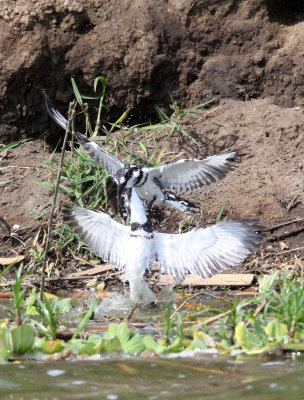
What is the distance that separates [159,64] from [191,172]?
1.87m

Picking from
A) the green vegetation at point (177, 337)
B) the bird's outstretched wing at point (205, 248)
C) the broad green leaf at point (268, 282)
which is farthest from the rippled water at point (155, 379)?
the bird's outstretched wing at point (205, 248)

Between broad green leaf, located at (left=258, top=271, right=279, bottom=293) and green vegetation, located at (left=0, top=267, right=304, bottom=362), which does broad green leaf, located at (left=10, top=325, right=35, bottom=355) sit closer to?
green vegetation, located at (left=0, top=267, right=304, bottom=362)

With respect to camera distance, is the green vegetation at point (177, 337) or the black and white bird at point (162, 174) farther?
the black and white bird at point (162, 174)

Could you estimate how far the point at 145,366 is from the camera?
358cm

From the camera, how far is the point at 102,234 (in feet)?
19.0

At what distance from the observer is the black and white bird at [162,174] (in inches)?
223

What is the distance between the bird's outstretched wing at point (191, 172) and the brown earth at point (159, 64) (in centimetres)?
97

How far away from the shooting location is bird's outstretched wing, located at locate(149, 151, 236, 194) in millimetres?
5602

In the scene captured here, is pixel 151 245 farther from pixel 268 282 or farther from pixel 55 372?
pixel 55 372

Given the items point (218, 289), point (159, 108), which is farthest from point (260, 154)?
point (218, 289)

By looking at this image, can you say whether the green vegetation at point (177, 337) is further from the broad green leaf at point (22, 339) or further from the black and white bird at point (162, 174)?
the black and white bird at point (162, 174)

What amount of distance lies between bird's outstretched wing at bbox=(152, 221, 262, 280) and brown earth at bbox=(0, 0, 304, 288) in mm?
1459

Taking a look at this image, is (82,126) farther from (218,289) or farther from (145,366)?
(145,366)

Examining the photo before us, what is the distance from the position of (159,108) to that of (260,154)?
1086mm
